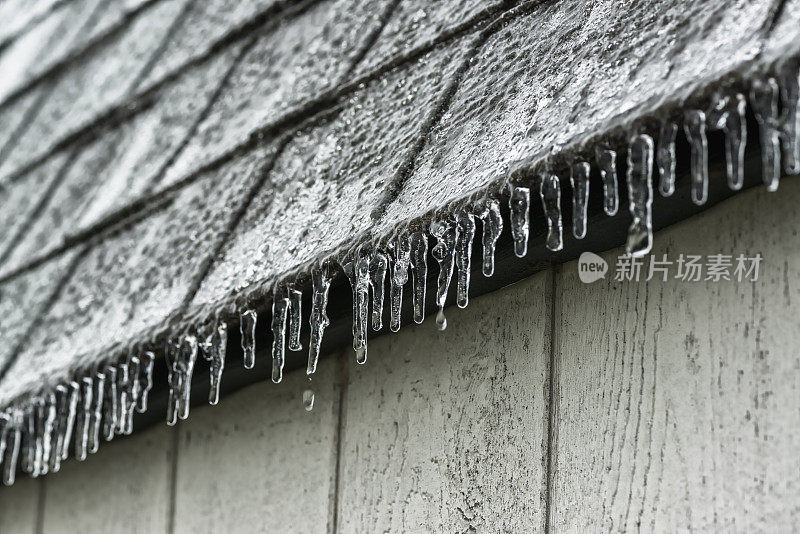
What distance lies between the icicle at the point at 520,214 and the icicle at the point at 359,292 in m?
0.16

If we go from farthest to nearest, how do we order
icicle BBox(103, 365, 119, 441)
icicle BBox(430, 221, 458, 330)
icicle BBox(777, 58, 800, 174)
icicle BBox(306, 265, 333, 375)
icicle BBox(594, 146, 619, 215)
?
icicle BBox(103, 365, 119, 441), icicle BBox(306, 265, 333, 375), icicle BBox(430, 221, 458, 330), icicle BBox(594, 146, 619, 215), icicle BBox(777, 58, 800, 174)

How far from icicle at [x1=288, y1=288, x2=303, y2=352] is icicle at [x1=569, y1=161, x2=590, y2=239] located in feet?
1.10

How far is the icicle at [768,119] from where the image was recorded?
74cm

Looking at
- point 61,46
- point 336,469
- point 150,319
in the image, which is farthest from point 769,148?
point 61,46

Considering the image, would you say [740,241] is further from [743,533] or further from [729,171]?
[743,533]

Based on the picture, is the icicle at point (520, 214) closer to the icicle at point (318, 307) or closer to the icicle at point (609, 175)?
the icicle at point (609, 175)

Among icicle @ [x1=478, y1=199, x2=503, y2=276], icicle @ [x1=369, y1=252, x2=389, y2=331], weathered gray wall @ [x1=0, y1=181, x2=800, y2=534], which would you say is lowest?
weathered gray wall @ [x1=0, y1=181, x2=800, y2=534]

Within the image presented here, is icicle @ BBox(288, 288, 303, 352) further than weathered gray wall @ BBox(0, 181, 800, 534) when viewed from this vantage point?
Yes

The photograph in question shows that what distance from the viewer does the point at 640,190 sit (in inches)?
33.5

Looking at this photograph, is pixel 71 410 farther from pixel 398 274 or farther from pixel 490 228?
pixel 490 228

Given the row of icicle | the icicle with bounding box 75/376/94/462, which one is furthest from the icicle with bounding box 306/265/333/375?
the icicle with bounding box 75/376/94/462

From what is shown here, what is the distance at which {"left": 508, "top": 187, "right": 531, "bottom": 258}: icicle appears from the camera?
91cm

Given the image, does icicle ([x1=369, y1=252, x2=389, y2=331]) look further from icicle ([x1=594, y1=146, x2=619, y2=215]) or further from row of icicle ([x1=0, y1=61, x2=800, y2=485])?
icicle ([x1=594, y1=146, x2=619, y2=215])

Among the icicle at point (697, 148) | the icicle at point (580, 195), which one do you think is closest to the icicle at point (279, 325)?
the icicle at point (580, 195)
